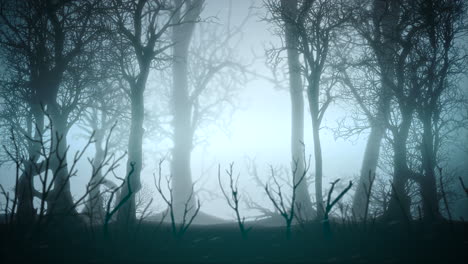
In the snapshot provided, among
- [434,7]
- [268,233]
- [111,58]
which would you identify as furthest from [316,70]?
[111,58]

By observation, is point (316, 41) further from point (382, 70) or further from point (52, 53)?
point (52, 53)

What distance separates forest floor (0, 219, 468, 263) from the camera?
2914 mm

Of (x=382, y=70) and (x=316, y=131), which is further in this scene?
(x=382, y=70)

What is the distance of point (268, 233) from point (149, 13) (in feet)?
16.5

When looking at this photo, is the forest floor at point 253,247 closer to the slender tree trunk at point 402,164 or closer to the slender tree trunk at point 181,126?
the slender tree trunk at point 402,164

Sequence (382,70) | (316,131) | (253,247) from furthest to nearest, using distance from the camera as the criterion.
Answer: (382,70)
(316,131)
(253,247)

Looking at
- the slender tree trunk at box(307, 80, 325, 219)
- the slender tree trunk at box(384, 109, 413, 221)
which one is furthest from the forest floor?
the slender tree trunk at box(384, 109, 413, 221)

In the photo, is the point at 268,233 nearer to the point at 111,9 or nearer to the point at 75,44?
the point at 111,9

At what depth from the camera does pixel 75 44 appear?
6.59 m

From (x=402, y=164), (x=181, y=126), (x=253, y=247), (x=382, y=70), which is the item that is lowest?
(x=253, y=247)

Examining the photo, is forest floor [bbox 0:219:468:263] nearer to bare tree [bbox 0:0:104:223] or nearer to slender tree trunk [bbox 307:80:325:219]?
slender tree trunk [bbox 307:80:325:219]

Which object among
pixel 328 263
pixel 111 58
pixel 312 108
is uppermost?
pixel 111 58

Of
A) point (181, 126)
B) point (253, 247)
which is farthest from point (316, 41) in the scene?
point (181, 126)

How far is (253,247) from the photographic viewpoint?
3.54 m
